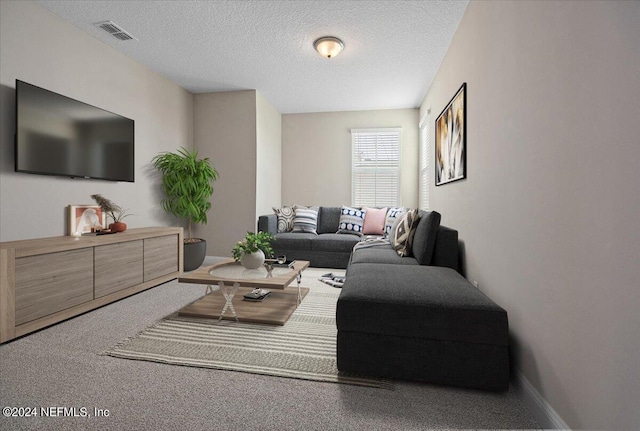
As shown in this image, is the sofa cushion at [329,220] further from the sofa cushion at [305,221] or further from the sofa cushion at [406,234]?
the sofa cushion at [406,234]

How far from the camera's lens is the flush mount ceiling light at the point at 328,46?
3023 mm

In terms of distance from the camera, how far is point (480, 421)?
1.24m

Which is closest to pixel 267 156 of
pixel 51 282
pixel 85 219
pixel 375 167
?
pixel 375 167

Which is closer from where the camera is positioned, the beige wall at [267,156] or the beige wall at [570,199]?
the beige wall at [570,199]

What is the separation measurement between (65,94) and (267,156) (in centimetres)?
270

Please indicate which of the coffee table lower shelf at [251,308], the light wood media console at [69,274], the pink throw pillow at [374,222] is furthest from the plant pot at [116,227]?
the pink throw pillow at [374,222]

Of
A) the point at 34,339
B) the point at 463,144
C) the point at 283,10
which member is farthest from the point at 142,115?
the point at 463,144

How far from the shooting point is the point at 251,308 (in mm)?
2441

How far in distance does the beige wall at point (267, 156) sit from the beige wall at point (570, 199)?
3441mm

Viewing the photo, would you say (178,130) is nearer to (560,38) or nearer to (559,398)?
(560,38)

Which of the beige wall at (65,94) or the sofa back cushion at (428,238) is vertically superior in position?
the beige wall at (65,94)

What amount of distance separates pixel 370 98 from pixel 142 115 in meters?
3.32

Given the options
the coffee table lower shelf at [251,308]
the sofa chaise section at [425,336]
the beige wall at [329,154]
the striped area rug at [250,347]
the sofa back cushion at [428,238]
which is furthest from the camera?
the beige wall at [329,154]

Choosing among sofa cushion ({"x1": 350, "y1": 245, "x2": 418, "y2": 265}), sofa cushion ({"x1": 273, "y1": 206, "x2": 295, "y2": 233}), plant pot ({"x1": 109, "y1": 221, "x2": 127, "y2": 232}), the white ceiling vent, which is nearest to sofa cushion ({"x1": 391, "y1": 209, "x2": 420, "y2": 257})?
sofa cushion ({"x1": 350, "y1": 245, "x2": 418, "y2": 265})
